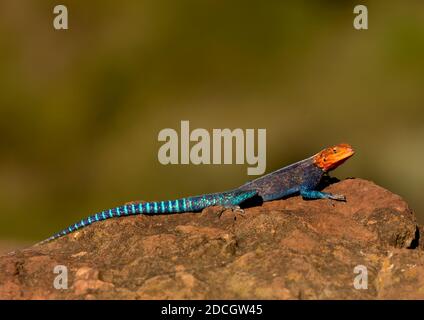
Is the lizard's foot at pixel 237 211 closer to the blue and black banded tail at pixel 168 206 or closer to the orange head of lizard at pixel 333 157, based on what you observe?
the blue and black banded tail at pixel 168 206

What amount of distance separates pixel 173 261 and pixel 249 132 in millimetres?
A: 6346

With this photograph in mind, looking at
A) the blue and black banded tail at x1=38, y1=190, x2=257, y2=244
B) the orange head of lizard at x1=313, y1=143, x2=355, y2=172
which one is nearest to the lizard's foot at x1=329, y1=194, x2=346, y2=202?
the orange head of lizard at x1=313, y1=143, x2=355, y2=172

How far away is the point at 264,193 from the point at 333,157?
99 centimetres

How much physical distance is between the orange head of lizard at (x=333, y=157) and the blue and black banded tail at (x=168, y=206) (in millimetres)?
1005

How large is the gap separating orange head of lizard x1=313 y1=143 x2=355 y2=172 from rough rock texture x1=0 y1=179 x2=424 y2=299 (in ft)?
2.77

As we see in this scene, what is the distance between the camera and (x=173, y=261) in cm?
630

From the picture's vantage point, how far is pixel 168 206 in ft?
25.9

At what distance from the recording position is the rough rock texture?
5801 millimetres

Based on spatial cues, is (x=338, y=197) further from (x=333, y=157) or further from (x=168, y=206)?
(x=168, y=206)

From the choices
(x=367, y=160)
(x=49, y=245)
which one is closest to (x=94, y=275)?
(x=49, y=245)

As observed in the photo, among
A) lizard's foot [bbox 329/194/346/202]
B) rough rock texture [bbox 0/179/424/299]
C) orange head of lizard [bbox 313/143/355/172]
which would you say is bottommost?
rough rock texture [bbox 0/179/424/299]

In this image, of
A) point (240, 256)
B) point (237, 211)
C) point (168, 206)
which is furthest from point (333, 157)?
point (240, 256)

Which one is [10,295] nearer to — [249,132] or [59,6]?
[249,132]

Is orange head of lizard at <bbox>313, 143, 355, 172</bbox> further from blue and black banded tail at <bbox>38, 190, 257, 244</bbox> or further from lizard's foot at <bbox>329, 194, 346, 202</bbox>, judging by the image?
blue and black banded tail at <bbox>38, 190, 257, 244</bbox>
